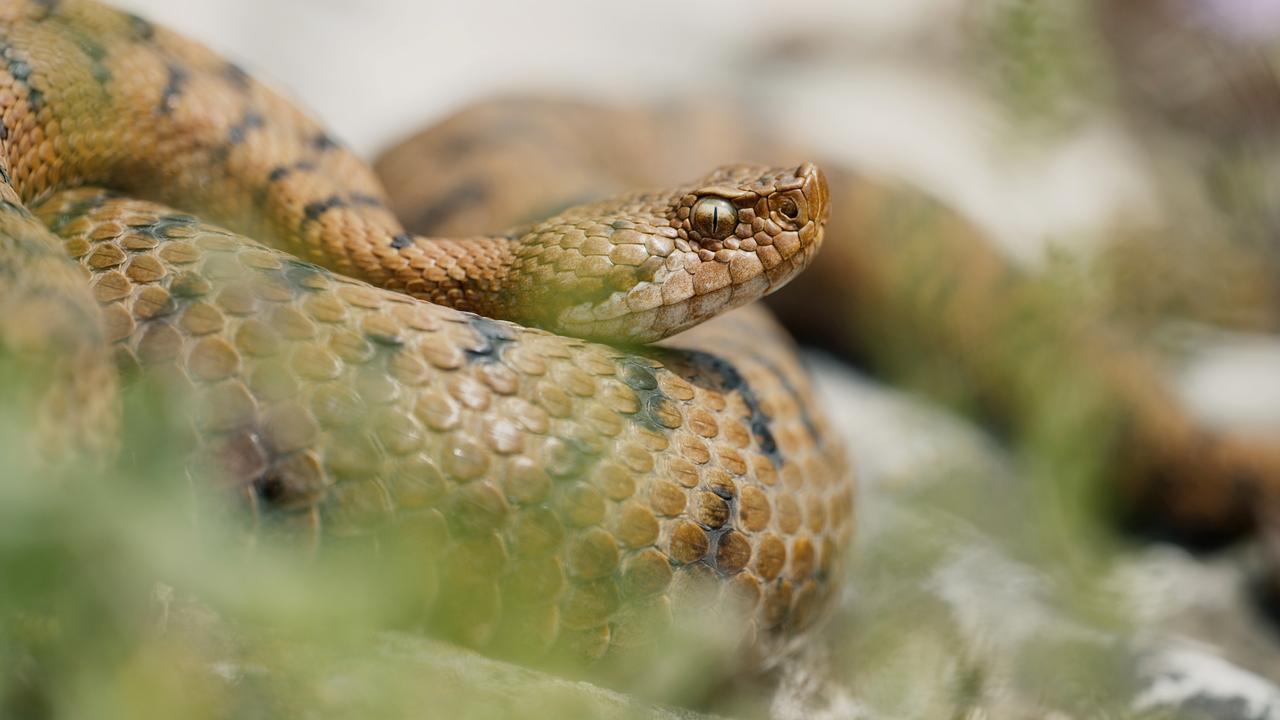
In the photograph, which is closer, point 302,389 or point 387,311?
point 302,389

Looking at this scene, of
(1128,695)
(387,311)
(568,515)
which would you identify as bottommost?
(1128,695)

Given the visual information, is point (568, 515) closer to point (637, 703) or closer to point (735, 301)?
point (637, 703)

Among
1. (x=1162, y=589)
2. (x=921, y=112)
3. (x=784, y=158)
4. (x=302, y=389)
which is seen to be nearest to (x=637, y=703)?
(x=302, y=389)

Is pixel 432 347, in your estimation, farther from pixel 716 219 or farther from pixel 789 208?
pixel 789 208

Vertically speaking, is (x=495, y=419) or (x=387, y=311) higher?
(x=387, y=311)

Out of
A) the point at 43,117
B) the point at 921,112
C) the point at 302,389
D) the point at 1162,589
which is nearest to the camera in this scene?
the point at 302,389

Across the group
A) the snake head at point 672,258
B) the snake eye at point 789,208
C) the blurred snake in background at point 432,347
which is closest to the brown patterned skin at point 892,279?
the blurred snake in background at point 432,347

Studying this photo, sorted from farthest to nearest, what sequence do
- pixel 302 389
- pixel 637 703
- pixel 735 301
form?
pixel 735 301, pixel 637 703, pixel 302 389
